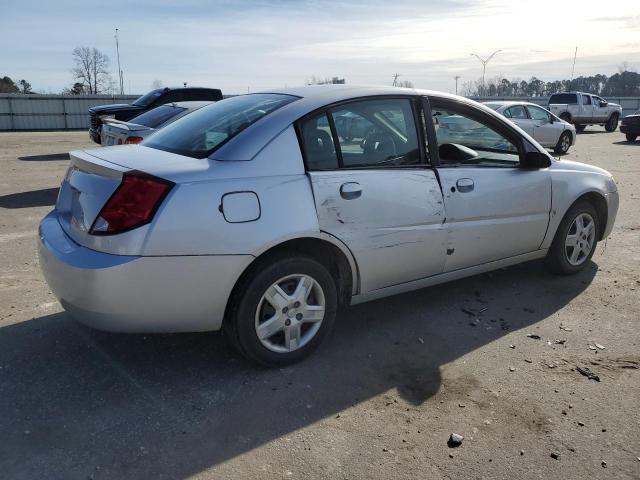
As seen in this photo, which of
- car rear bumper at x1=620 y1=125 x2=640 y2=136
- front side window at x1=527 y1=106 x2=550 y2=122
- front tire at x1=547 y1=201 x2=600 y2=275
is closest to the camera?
front tire at x1=547 y1=201 x2=600 y2=275

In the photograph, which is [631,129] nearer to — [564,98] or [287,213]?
[564,98]

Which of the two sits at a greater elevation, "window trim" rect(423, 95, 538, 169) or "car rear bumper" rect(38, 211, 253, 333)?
"window trim" rect(423, 95, 538, 169)

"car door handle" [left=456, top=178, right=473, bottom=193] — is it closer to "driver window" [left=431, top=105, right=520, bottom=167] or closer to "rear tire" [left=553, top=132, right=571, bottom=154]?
"driver window" [left=431, top=105, right=520, bottom=167]

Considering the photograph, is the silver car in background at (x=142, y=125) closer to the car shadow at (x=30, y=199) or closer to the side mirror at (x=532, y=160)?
the car shadow at (x=30, y=199)

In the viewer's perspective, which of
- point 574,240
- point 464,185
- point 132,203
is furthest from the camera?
point 574,240

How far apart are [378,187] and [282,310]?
1001 mm

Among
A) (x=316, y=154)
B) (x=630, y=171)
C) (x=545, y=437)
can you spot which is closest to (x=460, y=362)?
(x=545, y=437)

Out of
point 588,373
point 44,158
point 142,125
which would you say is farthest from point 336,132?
point 44,158

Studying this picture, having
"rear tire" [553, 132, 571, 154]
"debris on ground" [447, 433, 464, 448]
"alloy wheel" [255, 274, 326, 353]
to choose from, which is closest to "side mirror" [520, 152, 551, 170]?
"alloy wheel" [255, 274, 326, 353]

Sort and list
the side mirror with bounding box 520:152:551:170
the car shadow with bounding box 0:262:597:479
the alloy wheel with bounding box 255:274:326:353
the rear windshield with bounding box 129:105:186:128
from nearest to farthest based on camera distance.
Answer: the car shadow with bounding box 0:262:597:479, the alloy wheel with bounding box 255:274:326:353, the side mirror with bounding box 520:152:551:170, the rear windshield with bounding box 129:105:186:128

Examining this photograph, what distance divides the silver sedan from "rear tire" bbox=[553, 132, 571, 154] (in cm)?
1431

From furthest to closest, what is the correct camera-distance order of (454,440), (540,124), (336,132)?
(540,124) → (336,132) → (454,440)

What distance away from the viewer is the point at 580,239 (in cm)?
508

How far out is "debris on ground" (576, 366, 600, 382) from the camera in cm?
338
